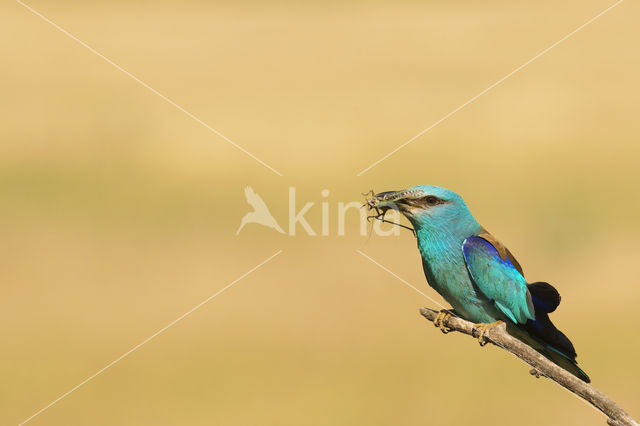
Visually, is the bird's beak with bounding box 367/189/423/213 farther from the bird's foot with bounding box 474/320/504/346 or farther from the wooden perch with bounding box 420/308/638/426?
the wooden perch with bounding box 420/308/638/426

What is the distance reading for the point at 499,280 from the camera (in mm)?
6012

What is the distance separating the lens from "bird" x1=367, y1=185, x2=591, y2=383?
19.7ft

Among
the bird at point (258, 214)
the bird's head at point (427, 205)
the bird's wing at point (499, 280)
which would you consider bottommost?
the bird at point (258, 214)

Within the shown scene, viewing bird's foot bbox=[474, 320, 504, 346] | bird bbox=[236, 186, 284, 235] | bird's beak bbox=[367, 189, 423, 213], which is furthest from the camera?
bird bbox=[236, 186, 284, 235]

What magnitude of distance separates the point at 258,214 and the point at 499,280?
11.9 m

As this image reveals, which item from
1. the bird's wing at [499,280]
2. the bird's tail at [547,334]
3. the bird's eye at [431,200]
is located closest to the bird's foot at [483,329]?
the bird's wing at [499,280]

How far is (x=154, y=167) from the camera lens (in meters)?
20.3

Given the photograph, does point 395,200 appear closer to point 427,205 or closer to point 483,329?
point 427,205

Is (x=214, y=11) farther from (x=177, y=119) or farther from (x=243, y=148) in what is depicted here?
(x=243, y=148)

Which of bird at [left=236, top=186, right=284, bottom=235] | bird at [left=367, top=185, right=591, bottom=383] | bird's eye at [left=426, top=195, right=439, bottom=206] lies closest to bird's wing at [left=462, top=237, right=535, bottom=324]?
bird at [left=367, top=185, right=591, bottom=383]

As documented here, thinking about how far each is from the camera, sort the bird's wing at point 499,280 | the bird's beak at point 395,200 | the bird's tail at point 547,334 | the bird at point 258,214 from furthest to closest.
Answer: the bird at point 258,214 < the bird's beak at point 395,200 < the bird's wing at point 499,280 < the bird's tail at point 547,334

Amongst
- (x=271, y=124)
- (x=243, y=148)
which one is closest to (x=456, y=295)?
(x=243, y=148)

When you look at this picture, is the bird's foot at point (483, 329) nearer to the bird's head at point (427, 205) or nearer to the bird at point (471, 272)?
the bird at point (471, 272)

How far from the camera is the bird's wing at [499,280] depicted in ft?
19.6
